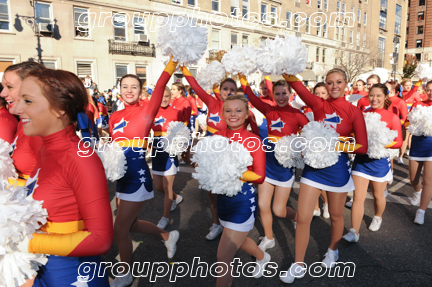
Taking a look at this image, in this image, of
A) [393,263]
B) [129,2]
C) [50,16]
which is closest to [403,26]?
[129,2]

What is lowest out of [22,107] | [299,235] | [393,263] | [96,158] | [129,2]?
[393,263]

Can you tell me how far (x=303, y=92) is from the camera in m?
2.93

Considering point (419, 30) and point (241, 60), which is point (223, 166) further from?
point (419, 30)

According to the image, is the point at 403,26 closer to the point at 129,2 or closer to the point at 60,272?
the point at 129,2

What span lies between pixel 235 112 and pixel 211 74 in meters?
2.05

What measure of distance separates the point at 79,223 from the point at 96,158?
13.7 inches

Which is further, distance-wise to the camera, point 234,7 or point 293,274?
point 234,7

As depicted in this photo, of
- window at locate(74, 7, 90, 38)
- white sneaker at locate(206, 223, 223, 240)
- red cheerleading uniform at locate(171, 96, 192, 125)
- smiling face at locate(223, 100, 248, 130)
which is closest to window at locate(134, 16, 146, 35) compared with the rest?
window at locate(74, 7, 90, 38)

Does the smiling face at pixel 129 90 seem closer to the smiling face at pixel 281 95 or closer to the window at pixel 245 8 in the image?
the smiling face at pixel 281 95

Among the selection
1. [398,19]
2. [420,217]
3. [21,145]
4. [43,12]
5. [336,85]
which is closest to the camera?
[21,145]

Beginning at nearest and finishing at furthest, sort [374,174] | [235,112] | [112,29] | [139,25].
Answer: [235,112], [374,174], [112,29], [139,25]

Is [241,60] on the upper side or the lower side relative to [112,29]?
lower

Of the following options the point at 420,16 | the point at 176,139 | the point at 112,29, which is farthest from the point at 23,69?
the point at 420,16

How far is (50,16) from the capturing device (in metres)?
17.4
